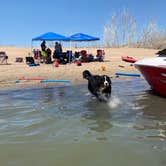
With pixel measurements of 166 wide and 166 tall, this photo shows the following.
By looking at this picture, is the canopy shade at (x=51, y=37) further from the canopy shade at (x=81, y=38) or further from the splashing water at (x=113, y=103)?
the splashing water at (x=113, y=103)

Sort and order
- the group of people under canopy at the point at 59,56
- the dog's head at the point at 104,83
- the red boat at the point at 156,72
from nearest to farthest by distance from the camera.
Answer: the dog's head at the point at 104,83
the red boat at the point at 156,72
the group of people under canopy at the point at 59,56

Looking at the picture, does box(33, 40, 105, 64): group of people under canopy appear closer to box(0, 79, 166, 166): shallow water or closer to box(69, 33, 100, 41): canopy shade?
box(69, 33, 100, 41): canopy shade

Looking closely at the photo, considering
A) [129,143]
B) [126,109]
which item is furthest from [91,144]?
[126,109]

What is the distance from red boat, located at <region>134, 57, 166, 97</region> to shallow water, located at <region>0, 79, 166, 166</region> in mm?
303

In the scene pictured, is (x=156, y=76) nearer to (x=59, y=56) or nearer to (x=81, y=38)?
(x=59, y=56)

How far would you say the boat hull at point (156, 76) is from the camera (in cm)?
832

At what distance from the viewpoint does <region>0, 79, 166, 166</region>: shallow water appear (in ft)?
13.6

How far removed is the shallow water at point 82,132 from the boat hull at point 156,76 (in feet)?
0.86

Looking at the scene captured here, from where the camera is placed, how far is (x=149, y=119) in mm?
6258

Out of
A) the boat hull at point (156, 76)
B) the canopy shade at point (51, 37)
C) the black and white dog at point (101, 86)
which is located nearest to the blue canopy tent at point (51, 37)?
the canopy shade at point (51, 37)

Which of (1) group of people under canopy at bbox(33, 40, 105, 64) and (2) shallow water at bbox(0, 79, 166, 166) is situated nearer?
(2) shallow water at bbox(0, 79, 166, 166)

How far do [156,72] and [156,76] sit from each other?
0.14 m

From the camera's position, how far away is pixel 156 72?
854cm

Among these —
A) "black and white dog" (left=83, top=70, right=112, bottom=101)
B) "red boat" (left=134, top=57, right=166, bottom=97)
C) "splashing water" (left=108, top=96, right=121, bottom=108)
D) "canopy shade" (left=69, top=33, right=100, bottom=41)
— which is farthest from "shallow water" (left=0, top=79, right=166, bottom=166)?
"canopy shade" (left=69, top=33, right=100, bottom=41)
